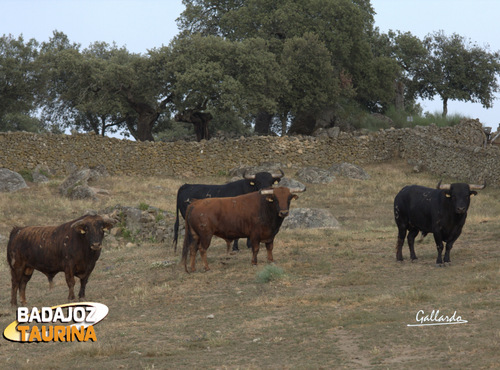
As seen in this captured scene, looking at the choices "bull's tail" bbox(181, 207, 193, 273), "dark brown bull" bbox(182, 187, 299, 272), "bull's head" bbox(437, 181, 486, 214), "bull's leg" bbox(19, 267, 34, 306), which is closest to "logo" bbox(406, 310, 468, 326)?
"bull's head" bbox(437, 181, 486, 214)

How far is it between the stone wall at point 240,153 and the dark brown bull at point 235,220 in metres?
19.9

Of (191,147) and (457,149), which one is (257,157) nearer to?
→ (191,147)

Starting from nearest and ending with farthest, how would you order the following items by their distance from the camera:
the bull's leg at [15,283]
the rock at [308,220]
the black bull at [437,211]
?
the bull's leg at [15,283] → the black bull at [437,211] → the rock at [308,220]

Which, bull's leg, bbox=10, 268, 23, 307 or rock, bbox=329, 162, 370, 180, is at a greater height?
rock, bbox=329, 162, 370, 180

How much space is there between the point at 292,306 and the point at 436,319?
2665 mm

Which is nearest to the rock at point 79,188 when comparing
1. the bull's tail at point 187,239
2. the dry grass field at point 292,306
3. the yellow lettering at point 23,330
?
the dry grass field at point 292,306

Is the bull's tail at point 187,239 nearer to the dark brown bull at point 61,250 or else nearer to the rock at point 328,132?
the dark brown bull at point 61,250

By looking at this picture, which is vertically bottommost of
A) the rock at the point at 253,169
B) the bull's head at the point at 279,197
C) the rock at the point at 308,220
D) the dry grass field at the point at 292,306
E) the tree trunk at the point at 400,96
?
the dry grass field at the point at 292,306

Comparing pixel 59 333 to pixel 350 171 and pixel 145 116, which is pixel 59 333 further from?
pixel 145 116

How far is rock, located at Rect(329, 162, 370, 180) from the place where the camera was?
3638 cm

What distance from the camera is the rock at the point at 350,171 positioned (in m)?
36.4

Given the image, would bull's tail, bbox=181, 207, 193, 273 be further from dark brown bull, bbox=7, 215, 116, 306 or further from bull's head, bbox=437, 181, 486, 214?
bull's head, bbox=437, 181, 486, 214

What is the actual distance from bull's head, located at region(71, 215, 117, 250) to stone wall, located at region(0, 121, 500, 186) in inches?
908

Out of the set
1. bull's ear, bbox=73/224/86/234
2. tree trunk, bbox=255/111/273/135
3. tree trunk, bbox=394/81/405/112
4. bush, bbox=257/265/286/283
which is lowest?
bush, bbox=257/265/286/283
